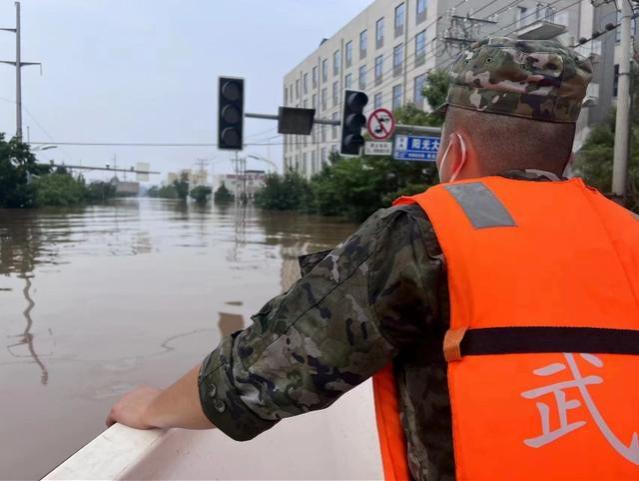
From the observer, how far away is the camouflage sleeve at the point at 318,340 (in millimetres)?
910

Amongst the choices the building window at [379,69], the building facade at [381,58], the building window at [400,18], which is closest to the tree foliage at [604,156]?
the building facade at [381,58]

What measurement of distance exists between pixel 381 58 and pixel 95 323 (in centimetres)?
3517

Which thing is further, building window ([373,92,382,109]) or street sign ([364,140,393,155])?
building window ([373,92,382,109])

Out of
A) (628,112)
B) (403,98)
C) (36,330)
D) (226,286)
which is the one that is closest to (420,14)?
(403,98)

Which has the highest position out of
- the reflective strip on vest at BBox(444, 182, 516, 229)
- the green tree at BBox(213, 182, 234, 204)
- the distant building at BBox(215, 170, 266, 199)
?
the distant building at BBox(215, 170, 266, 199)

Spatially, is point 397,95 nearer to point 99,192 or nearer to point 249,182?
point 99,192

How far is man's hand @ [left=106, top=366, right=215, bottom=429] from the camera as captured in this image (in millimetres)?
1068

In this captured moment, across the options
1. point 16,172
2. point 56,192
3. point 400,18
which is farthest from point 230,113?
point 56,192

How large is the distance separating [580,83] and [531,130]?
127 millimetres

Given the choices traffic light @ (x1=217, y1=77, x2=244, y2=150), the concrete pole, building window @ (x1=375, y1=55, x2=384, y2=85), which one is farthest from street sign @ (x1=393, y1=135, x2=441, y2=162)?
building window @ (x1=375, y1=55, x2=384, y2=85)

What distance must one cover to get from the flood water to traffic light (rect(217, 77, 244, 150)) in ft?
8.56

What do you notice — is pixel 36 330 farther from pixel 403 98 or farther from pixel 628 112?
pixel 403 98

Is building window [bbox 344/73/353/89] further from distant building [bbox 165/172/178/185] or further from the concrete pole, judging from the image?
distant building [bbox 165/172/178/185]

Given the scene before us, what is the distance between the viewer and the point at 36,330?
6.40 m
